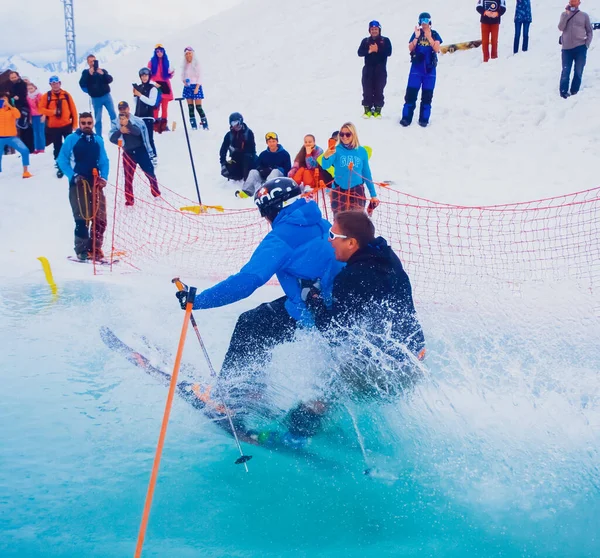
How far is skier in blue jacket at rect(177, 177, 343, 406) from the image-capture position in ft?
12.8

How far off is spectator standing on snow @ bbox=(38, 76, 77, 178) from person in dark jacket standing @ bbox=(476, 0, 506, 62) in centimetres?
876

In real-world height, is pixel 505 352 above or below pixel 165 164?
below

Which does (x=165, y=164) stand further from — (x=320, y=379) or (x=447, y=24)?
(x=447, y=24)

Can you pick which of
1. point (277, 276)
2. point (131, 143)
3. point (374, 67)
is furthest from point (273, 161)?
point (277, 276)

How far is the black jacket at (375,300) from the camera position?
3908 millimetres

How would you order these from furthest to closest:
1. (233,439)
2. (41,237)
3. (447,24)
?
1. (447,24)
2. (41,237)
3. (233,439)

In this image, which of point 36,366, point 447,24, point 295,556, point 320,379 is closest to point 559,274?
point 320,379

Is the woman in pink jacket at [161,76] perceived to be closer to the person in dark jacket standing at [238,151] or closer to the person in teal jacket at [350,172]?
the person in dark jacket standing at [238,151]

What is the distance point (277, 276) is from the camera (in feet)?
13.6

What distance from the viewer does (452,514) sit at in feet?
11.6

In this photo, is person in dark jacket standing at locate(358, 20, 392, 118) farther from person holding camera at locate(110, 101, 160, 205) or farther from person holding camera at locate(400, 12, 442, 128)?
person holding camera at locate(110, 101, 160, 205)

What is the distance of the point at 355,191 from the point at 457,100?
18.8 feet

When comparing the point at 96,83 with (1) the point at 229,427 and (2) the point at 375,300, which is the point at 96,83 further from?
(2) the point at 375,300

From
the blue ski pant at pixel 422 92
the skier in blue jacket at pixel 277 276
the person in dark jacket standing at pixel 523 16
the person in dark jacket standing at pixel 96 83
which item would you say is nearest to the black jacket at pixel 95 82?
the person in dark jacket standing at pixel 96 83
